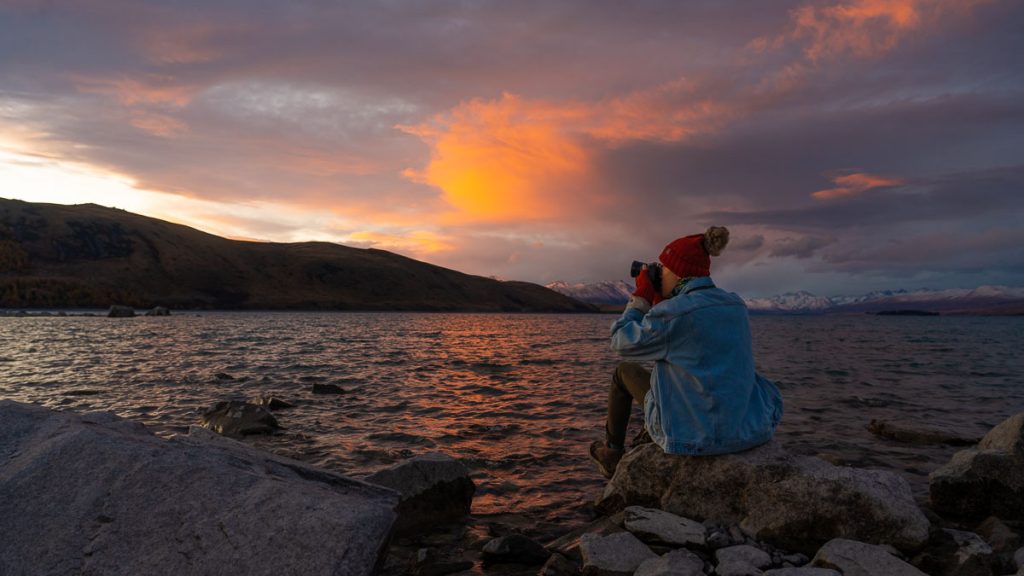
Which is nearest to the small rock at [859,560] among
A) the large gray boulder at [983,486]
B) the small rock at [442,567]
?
the large gray boulder at [983,486]

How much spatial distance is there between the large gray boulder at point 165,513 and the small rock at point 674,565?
2.47 metres

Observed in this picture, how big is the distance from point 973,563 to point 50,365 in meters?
29.1

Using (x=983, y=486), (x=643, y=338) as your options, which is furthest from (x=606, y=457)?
(x=983, y=486)

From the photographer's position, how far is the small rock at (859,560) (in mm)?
4996

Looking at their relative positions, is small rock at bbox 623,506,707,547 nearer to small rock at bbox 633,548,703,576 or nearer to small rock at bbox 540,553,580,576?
small rock at bbox 633,548,703,576

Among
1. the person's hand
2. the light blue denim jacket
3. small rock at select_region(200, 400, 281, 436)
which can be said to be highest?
the person's hand

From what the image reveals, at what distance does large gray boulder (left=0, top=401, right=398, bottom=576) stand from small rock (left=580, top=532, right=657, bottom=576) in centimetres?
215

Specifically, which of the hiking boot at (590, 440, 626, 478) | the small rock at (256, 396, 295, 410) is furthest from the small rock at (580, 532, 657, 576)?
the small rock at (256, 396, 295, 410)

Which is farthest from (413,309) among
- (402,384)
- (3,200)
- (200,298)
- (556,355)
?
(402,384)

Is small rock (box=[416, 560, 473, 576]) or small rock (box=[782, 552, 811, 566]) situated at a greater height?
small rock (box=[782, 552, 811, 566])

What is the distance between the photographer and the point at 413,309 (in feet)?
636

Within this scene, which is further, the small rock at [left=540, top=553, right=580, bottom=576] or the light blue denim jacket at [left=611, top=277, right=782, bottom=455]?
the light blue denim jacket at [left=611, top=277, right=782, bottom=455]

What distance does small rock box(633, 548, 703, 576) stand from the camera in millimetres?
4984

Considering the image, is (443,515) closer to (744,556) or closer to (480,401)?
(744,556)
